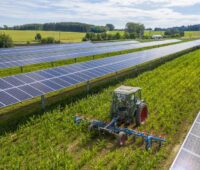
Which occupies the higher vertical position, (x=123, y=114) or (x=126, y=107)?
(x=126, y=107)

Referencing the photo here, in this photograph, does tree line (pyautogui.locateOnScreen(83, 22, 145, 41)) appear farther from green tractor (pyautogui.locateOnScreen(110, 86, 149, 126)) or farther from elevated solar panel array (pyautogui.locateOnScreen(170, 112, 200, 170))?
elevated solar panel array (pyautogui.locateOnScreen(170, 112, 200, 170))

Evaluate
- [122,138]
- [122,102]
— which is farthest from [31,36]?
[122,138]

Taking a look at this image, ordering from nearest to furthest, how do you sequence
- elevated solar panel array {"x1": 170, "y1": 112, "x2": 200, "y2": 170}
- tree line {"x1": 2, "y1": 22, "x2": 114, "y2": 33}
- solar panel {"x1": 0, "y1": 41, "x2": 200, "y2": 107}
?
elevated solar panel array {"x1": 170, "y1": 112, "x2": 200, "y2": 170} → solar panel {"x1": 0, "y1": 41, "x2": 200, "y2": 107} → tree line {"x1": 2, "y1": 22, "x2": 114, "y2": 33}

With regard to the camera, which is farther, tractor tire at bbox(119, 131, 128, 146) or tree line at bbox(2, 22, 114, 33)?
tree line at bbox(2, 22, 114, 33)

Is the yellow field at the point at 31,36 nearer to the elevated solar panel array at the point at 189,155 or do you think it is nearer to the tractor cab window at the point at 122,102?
the tractor cab window at the point at 122,102

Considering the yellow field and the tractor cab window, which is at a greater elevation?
the yellow field

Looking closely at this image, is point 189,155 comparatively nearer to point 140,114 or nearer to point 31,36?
point 140,114

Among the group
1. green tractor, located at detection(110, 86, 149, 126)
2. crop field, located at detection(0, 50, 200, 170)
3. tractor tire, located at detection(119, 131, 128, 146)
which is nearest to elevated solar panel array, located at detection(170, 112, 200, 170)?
crop field, located at detection(0, 50, 200, 170)
